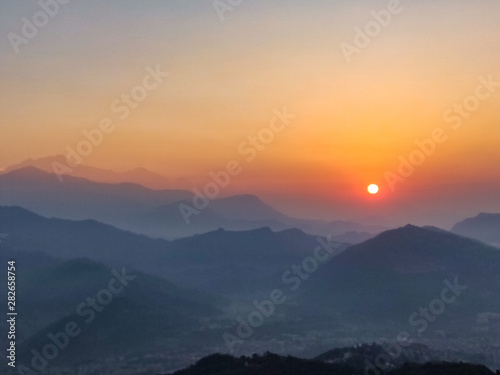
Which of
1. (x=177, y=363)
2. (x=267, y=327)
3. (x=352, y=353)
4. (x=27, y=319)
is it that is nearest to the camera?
(x=352, y=353)

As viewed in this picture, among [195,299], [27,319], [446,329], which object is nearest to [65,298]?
[27,319]

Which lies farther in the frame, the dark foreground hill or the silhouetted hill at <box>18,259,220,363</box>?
the silhouetted hill at <box>18,259,220,363</box>

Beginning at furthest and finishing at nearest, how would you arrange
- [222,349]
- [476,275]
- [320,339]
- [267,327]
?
1. [476,275]
2. [267,327]
3. [320,339]
4. [222,349]

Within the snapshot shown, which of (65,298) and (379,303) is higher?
(65,298)

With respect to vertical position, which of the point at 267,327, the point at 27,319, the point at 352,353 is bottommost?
the point at 352,353

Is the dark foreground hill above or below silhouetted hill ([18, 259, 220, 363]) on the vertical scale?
below

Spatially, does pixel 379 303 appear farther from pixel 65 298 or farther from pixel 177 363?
pixel 65 298

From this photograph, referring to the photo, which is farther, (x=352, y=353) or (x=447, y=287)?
(x=447, y=287)

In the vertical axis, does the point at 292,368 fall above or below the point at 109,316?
below

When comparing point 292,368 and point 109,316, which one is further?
point 109,316

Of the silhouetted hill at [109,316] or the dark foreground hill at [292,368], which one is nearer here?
the dark foreground hill at [292,368]

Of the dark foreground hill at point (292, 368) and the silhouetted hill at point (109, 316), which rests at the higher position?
the silhouetted hill at point (109, 316)
